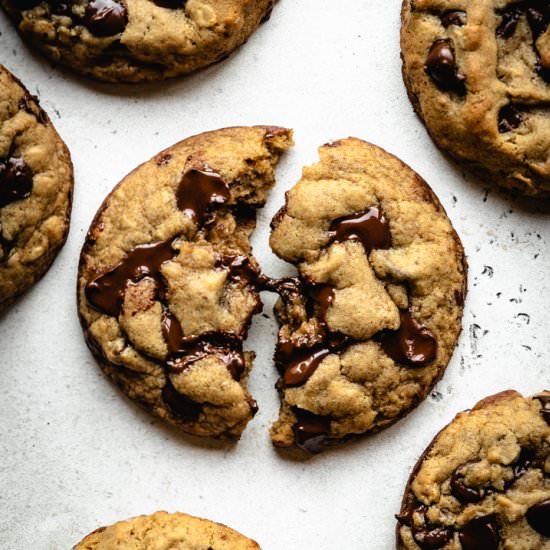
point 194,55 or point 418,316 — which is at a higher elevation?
point 194,55

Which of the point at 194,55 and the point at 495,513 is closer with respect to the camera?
the point at 495,513

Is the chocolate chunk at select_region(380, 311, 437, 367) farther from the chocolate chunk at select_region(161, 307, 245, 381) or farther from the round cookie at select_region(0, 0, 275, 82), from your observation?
the round cookie at select_region(0, 0, 275, 82)

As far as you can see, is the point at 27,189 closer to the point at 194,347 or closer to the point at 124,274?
the point at 124,274

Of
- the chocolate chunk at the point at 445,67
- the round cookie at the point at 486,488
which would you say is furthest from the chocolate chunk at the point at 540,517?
the chocolate chunk at the point at 445,67

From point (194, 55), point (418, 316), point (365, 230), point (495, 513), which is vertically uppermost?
point (194, 55)

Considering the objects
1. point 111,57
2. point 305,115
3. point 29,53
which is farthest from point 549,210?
point 29,53

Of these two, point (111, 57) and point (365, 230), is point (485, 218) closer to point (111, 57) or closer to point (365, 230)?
point (365, 230)

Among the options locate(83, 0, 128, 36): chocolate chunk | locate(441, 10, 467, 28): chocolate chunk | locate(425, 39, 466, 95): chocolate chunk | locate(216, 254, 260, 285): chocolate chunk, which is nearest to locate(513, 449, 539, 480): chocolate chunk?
locate(216, 254, 260, 285): chocolate chunk
